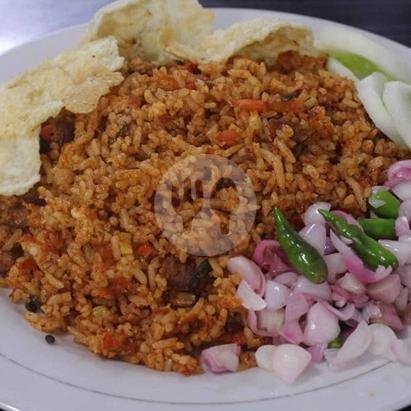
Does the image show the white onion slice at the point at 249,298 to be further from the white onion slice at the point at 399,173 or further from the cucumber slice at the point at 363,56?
the cucumber slice at the point at 363,56

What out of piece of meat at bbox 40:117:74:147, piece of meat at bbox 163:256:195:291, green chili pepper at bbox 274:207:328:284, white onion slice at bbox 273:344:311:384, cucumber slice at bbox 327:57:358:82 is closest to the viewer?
white onion slice at bbox 273:344:311:384

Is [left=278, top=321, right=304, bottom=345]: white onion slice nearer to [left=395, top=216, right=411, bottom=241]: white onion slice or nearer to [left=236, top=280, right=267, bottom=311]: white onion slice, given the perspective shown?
[left=236, top=280, right=267, bottom=311]: white onion slice

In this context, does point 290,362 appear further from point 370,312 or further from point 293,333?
point 370,312

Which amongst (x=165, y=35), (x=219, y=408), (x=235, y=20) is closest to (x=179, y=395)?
(x=219, y=408)

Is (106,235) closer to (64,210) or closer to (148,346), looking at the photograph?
(64,210)

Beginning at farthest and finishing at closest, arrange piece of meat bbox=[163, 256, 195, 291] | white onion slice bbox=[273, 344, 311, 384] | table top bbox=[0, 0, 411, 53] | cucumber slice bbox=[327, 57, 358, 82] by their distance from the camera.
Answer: table top bbox=[0, 0, 411, 53], cucumber slice bbox=[327, 57, 358, 82], piece of meat bbox=[163, 256, 195, 291], white onion slice bbox=[273, 344, 311, 384]

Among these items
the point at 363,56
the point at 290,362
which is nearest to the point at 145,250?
the point at 290,362
